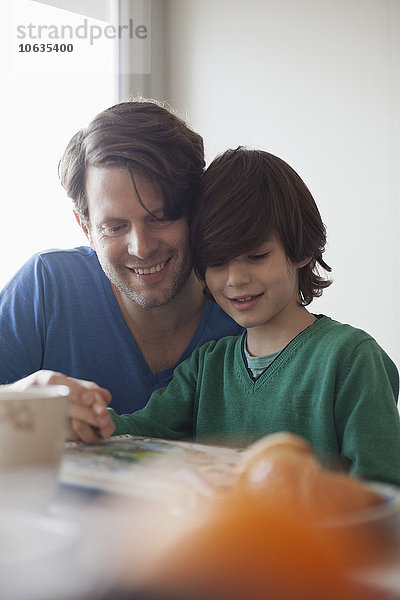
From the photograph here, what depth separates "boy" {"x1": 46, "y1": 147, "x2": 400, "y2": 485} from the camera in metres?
1.03

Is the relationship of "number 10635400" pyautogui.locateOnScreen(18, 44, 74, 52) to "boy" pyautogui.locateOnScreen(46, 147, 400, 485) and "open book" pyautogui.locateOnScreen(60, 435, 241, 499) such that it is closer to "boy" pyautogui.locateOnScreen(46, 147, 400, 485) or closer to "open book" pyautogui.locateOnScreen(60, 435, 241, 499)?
"boy" pyautogui.locateOnScreen(46, 147, 400, 485)

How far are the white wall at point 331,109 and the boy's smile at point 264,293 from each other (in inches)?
45.8

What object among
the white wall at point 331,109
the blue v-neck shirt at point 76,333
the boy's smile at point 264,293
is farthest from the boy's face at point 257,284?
the white wall at point 331,109

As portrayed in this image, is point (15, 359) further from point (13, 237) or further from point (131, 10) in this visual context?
point (131, 10)

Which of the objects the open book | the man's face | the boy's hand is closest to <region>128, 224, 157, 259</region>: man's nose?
the man's face

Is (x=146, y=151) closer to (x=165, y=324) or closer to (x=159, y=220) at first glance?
(x=159, y=220)

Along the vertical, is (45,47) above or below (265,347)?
above

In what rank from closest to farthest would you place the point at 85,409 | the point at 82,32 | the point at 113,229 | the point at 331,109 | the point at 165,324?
the point at 85,409 → the point at 113,229 → the point at 165,324 → the point at 331,109 → the point at 82,32

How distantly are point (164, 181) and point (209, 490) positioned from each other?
885 millimetres

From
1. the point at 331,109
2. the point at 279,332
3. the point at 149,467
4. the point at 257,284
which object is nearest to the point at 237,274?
the point at 257,284

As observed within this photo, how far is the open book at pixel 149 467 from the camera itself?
19.3 inches

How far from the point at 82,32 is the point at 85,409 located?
2.15 meters

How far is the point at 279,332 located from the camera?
1.21 m

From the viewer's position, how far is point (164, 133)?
1.35m
